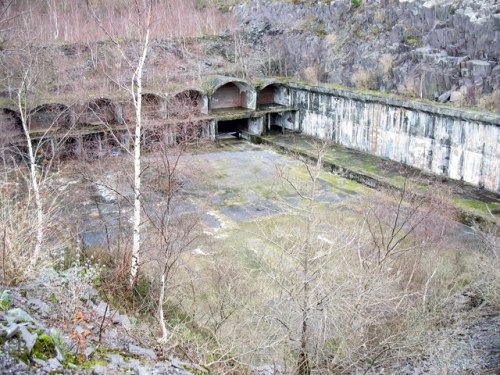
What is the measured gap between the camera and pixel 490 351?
37.7ft

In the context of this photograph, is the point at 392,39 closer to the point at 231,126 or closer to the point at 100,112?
the point at 231,126

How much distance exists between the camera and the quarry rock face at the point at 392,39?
25.9 metres

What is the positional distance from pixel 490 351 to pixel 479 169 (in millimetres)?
13463

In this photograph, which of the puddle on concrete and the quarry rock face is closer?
the puddle on concrete

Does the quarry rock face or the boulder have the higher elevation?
the quarry rock face

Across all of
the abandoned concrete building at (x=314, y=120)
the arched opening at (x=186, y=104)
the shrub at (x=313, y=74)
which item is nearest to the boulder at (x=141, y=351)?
the abandoned concrete building at (x=314, y=120)

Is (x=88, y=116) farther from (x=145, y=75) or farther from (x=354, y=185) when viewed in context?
(x=354, y=185)

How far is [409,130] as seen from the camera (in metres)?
26.4

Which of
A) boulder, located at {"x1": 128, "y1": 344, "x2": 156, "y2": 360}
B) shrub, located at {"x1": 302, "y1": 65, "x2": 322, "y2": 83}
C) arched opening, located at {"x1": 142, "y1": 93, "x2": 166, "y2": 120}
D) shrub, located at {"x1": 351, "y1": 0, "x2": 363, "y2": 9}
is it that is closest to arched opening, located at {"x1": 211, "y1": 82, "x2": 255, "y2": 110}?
shrub, located at {"x1": 302, "y1": 65, "x2": 322, "y2": 83}

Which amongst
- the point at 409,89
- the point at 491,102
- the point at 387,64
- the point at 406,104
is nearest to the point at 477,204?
the point at 491,102

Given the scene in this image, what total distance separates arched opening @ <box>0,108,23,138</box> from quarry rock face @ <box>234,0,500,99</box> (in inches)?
723

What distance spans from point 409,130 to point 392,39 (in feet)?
23.4

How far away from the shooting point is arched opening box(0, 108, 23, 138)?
23.2 meters

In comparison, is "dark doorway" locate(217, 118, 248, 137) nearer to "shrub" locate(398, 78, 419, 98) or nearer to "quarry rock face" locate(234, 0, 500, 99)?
"quarry rock face" locate(234, 0, 500, 99)
